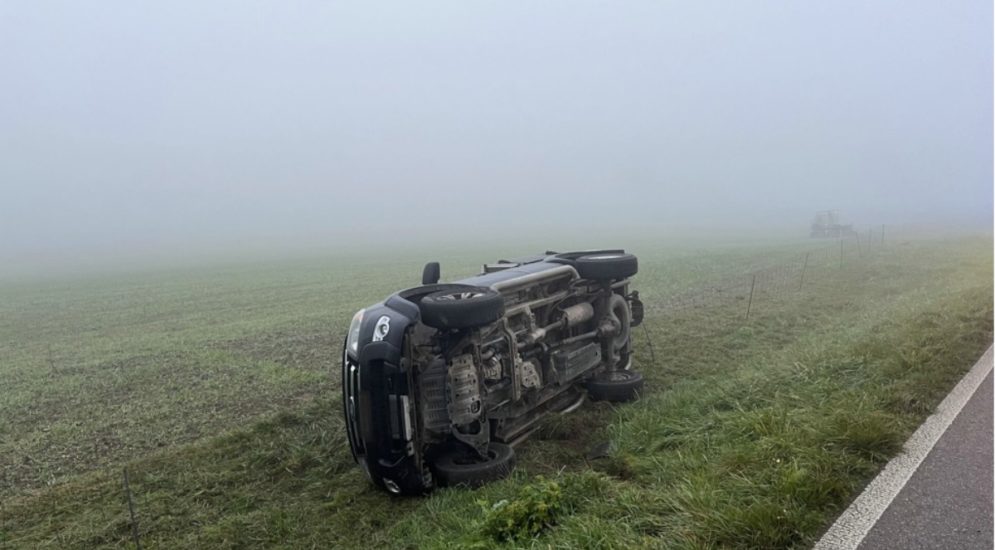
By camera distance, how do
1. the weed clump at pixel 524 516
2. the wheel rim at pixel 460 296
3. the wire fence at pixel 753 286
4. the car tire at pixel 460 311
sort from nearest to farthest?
the weed clump at pixel 524 516 < the car tire at pixel 460 311 < the wheel rim at pixel 460 296 < the wire fence at pixel 753 286

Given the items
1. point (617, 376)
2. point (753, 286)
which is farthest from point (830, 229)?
point (617, 376)

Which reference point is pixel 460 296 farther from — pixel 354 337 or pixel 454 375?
pixel 354 337

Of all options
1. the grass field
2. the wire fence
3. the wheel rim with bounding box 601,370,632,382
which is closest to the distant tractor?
the wire fence

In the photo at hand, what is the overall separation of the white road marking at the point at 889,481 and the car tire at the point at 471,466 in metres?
2.60

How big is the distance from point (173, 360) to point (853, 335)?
33.8ft

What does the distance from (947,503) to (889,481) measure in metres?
0.30

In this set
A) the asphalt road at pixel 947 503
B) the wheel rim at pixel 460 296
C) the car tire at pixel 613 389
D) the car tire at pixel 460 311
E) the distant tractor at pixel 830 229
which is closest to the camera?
the asphalt road at pixel 947 503

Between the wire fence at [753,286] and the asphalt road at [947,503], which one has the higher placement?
the asphalt road at [947,503]

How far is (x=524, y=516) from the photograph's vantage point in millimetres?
3838

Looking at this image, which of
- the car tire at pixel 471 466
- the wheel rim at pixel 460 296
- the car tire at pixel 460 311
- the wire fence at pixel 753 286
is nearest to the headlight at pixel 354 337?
the car tire at pixel 460 311

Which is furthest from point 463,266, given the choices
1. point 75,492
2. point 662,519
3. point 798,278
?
point 662,519

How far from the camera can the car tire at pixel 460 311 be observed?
16.7ft

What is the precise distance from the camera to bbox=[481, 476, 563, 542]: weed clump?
147 inches

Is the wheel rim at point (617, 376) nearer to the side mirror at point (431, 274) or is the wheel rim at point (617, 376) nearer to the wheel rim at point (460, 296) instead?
the side mirror at point (431, 274)
